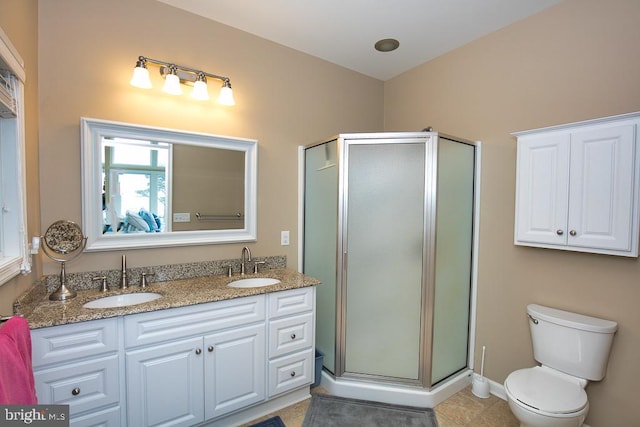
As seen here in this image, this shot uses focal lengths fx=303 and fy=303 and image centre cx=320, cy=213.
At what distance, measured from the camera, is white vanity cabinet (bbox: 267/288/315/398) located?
2.02 m

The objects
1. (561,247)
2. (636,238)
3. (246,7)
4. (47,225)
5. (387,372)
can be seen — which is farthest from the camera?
(387,372)

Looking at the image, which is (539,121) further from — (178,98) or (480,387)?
(178,98)

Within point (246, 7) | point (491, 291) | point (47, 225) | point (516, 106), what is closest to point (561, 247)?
point (491, 291)

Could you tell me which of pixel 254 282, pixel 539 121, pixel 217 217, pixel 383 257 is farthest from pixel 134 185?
pixel 539 121

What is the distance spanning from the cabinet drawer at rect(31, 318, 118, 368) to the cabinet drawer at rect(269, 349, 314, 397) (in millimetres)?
964

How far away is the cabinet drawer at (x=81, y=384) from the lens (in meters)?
1.37

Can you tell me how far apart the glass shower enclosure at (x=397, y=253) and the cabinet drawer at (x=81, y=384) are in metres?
1.43

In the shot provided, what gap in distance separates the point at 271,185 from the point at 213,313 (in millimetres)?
1134

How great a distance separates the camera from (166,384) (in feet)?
5.41

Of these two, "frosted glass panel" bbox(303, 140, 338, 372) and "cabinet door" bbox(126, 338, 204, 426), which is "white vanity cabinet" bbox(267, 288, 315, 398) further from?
"cabinet door" bbox(126, 338, 204, 426)

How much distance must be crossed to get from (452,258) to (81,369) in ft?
7.71

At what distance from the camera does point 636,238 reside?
1609mm

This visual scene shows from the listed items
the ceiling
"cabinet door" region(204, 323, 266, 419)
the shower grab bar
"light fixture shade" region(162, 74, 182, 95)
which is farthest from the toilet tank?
"light fixture shade" region(162, 74, 182, 95)

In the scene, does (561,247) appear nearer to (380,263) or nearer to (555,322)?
(555,322)
